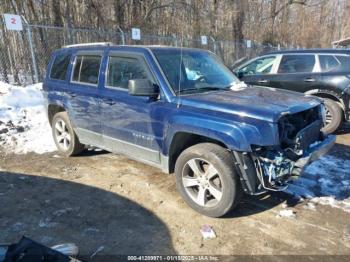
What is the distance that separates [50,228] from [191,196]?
5.48ft

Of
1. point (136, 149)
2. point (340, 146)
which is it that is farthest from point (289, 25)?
point (136, 149)

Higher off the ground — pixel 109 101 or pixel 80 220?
pixel 109 101

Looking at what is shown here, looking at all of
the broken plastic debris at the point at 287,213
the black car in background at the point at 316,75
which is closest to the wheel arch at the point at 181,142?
the broken plastic debris at the point at 287,213

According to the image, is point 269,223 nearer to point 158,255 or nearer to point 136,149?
point 158,255

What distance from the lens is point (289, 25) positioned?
112 feet

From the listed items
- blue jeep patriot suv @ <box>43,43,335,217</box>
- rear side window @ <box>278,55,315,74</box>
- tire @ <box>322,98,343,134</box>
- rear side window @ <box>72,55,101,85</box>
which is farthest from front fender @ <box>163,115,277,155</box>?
rear side window @ <box>278,55,315,74</box>

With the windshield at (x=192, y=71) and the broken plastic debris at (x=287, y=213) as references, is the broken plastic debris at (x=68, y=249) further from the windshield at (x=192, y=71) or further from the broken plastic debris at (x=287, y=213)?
the broken plastic debris at (x=287, y=213)

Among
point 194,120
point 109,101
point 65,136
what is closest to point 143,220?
point 194,120

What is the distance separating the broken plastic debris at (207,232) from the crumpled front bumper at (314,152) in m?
1.18

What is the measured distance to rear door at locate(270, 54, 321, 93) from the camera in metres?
8.03

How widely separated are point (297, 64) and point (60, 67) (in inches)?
214

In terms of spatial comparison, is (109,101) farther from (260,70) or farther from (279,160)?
(260,70)

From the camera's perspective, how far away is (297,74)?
325 inches

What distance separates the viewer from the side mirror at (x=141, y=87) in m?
4.32
